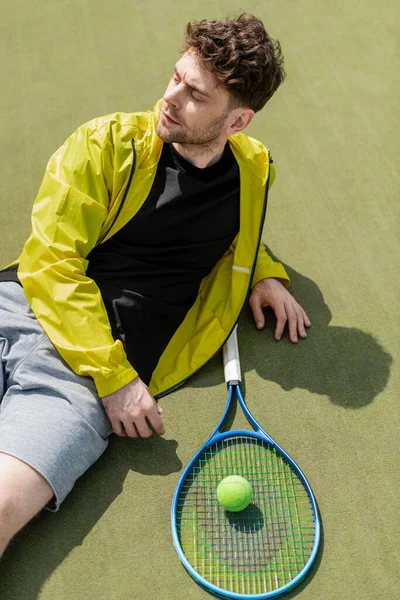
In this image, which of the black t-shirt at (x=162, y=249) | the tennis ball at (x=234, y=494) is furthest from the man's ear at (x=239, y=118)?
the tennis ball at (x=234, y=494)

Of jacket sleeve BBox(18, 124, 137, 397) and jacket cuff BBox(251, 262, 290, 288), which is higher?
jacket sleeve BBox(18, 124, 137, 397)

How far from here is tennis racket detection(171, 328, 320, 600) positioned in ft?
6.50

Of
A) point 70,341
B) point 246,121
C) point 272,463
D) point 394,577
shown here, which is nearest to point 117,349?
point 70,341

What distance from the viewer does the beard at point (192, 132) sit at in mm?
2197

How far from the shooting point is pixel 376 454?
2344mm

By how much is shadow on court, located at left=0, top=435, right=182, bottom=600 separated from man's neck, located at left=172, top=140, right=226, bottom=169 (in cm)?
99

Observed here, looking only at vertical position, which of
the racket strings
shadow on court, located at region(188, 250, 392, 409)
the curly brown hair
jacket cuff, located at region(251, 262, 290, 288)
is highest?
the curly brown hair

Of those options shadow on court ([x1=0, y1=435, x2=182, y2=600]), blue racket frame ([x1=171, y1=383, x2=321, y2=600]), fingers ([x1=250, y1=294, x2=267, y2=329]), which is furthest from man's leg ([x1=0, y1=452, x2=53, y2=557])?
fingers ([x1=250, y1=294, x2=267, y2=329])

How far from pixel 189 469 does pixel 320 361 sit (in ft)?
2.47

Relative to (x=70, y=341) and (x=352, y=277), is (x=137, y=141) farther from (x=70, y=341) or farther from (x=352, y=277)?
(x=352, y=277)

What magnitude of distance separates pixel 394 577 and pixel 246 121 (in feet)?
5.15

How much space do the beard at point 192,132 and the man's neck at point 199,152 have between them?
34 millimetres

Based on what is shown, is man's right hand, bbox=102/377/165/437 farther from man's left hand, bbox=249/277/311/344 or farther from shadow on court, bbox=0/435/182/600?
man's left hand, bbox=249/277/311/344

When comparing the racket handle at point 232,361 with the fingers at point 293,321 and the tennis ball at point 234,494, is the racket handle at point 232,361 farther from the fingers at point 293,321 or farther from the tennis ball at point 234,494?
the tennis ball at point 234,494
